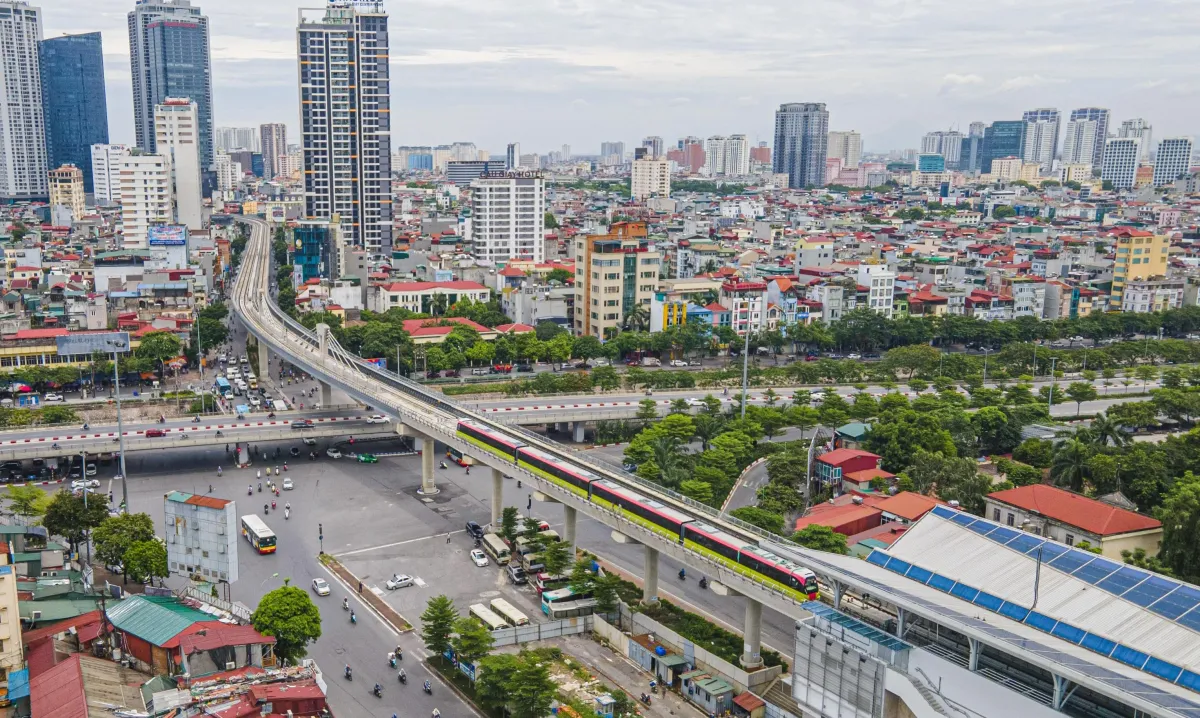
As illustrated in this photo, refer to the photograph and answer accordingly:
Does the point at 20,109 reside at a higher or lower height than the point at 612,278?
higher

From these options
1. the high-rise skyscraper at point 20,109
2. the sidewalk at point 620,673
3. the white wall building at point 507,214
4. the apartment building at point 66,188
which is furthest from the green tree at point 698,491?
the high-rise skyscraper at point 20,109

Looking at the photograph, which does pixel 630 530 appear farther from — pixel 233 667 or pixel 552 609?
pixel 233 667

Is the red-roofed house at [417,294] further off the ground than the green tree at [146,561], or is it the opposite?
the red-roofed house at [417,294]

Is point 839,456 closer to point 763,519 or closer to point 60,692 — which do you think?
point 763,519

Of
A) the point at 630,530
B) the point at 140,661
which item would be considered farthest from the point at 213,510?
the point at 630,530

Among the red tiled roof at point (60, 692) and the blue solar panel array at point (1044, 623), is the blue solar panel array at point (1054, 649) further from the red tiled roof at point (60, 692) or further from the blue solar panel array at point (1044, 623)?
the red tiled roof at point (60, 692)

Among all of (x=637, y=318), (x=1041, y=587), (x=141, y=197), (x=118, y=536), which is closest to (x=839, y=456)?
(x=1041, y=587)
